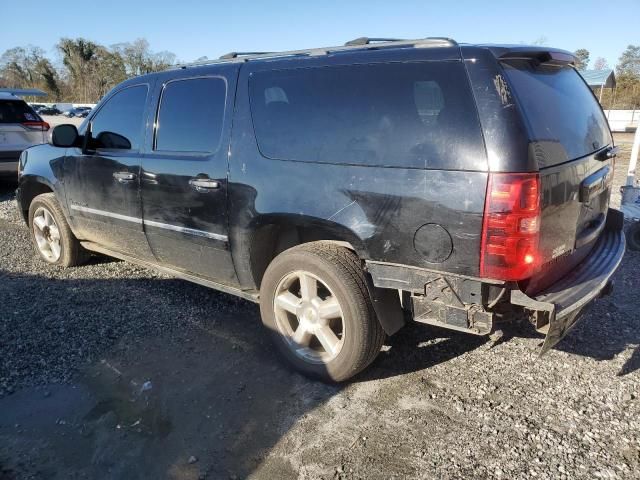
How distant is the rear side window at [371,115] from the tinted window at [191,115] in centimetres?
36

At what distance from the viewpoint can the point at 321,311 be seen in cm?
314

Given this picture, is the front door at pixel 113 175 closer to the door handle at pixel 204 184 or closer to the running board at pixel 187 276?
the running board at pixel 187 276

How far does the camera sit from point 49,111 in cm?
5750

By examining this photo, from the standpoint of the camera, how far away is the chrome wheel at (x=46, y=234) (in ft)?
17.6

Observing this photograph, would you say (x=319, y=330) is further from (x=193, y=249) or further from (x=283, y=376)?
(x=193, y=249)

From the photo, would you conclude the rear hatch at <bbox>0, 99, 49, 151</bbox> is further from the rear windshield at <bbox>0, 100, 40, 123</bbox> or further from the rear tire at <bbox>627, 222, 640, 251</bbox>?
the rear tire at <bbox>627, 222, 640, 251</bbox>

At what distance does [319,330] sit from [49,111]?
64.7 metres

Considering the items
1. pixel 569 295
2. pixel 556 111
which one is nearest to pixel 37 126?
pixel 556 111

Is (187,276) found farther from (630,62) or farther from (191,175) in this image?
(630,62)

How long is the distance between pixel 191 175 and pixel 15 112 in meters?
7.91

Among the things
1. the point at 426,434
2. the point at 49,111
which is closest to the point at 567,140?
the point at 426,434

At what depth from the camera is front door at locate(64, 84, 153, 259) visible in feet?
13.5

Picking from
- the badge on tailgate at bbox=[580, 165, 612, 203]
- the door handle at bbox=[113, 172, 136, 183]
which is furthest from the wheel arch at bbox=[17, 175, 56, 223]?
the badge on tailgate at bbox=[580, 165, 612, 203]

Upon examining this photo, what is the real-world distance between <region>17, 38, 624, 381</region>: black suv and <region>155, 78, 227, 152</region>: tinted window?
Result: 0.01 metres
